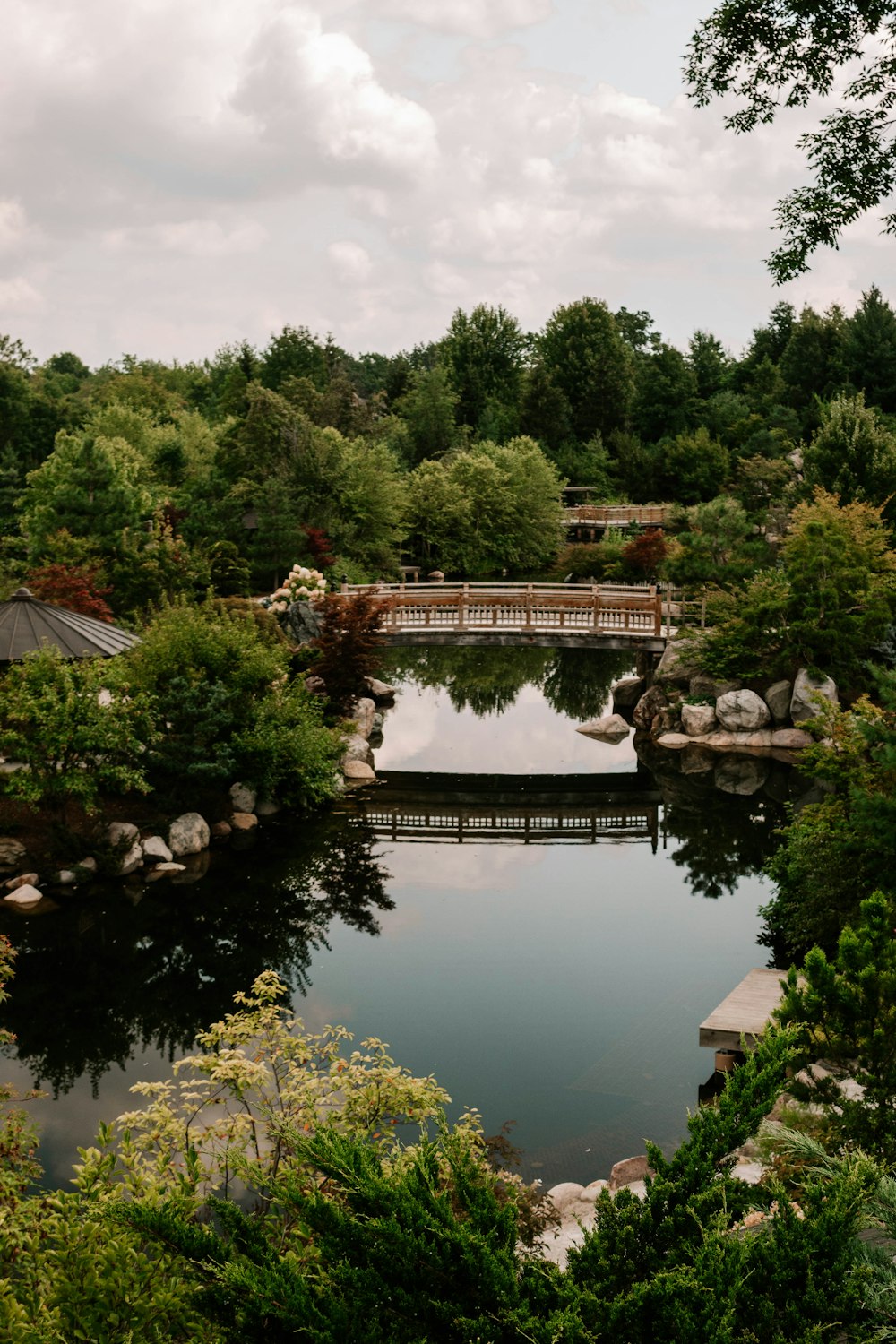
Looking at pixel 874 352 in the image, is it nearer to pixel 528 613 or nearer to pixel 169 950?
pixel 528 613

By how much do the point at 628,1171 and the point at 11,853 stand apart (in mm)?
10785

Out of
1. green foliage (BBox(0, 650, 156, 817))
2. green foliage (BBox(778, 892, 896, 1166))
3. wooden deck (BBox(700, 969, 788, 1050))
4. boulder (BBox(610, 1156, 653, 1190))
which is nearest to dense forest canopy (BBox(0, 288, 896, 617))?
green foliage (BBox(0, 650, 156, 817))

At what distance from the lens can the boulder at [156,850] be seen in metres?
17.5

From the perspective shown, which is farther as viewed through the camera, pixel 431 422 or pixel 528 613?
pixel 431 422

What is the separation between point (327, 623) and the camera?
79.6ft

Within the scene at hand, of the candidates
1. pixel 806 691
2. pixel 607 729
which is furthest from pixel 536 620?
pixel 806 691

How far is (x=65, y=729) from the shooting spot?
16312mm

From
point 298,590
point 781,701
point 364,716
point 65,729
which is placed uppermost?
point 298,590

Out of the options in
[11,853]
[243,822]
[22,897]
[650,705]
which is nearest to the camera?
[22,897]

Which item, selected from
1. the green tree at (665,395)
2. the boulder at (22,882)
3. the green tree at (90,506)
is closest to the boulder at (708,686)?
the green tree at (90,506)

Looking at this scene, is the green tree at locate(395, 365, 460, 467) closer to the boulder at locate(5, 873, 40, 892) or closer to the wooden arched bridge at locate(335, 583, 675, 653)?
the wooden arched bridge at locate(335, 583, 675, 653)

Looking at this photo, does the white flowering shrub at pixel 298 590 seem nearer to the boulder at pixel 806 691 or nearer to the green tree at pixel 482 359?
the boulder at pixel 806 691

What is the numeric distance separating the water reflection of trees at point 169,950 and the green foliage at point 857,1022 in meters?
8.08

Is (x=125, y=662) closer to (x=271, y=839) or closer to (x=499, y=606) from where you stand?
(x=271, y=839)
